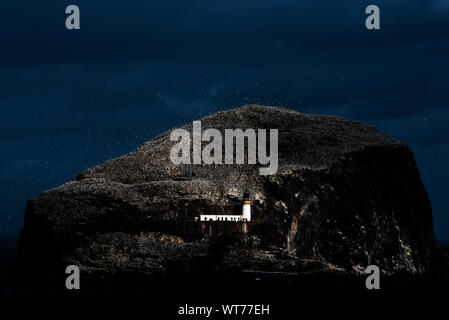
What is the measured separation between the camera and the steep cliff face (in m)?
155

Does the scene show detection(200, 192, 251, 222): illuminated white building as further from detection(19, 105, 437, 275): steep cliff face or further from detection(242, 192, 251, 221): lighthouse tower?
detection(19, 105, 437, 275): steep cliff face

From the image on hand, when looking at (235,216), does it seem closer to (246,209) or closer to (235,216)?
(235,216)

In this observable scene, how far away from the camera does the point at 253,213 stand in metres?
160

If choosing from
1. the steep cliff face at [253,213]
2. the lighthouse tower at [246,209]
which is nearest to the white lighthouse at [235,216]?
the lighthouse tower at [246,209]

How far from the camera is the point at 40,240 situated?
160 metres

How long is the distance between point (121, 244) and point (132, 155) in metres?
36.5

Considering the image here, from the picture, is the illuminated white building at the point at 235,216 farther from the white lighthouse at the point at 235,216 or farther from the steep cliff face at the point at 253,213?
the steep cliff face at the point at 253,213

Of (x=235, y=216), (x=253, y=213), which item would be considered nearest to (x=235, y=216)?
(x=235, y=216)

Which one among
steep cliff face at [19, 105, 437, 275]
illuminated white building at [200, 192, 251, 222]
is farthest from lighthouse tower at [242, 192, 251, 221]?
steep cliff face at [19, 105, 437, 275]

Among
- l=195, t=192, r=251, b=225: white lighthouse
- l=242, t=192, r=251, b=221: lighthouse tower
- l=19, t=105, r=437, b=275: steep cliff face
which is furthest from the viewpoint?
l=242, t=192, r=251, b=221: lighthouse tower
